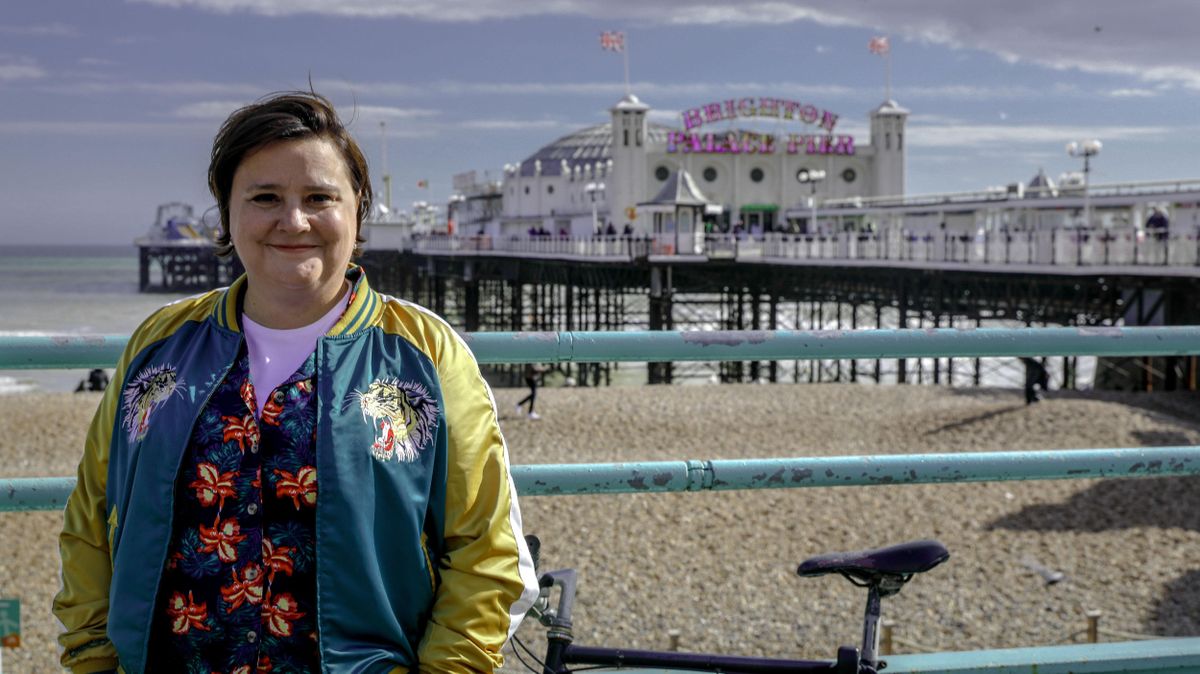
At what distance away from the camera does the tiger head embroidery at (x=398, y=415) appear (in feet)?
6.43

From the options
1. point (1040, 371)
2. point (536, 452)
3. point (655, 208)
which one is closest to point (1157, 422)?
point (1040, 371)

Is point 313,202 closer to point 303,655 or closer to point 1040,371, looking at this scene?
point 303,655

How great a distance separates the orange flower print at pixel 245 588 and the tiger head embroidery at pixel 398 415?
278mm

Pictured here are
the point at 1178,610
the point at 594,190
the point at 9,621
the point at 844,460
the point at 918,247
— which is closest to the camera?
the point at 9,621

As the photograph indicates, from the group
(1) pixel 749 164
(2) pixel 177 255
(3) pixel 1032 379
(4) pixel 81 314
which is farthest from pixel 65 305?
(3) pixel 1032 379

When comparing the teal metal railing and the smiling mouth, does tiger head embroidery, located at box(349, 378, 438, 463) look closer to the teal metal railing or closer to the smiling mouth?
the smiling mouth

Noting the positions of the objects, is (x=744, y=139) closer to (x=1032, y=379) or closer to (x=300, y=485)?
(x=1032, y=379)

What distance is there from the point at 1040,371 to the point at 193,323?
21576 mm

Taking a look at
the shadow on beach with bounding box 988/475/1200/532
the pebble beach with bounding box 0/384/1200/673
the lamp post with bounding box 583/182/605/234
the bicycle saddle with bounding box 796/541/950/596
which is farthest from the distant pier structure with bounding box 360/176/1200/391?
the bicycle saddle with bounding box 796/541/950/596

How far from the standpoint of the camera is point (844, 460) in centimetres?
274

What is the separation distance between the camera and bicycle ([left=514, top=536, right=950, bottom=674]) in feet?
8.17

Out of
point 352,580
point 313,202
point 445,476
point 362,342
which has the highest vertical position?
point 313,202

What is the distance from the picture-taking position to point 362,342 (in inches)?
81.0

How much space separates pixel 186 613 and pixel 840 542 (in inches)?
462
